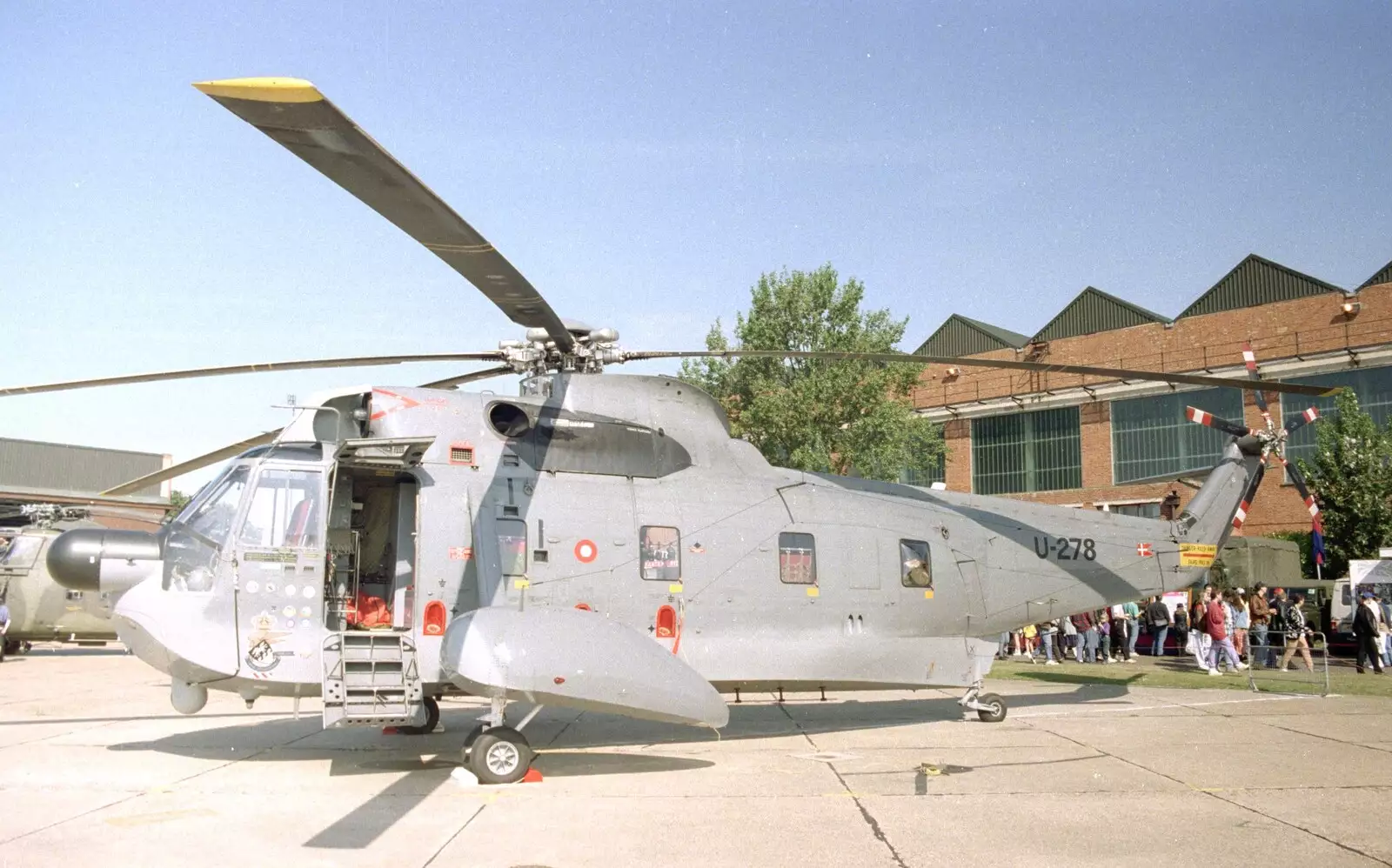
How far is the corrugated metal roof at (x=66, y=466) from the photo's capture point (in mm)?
66938

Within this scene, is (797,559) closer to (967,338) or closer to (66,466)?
(967,338)

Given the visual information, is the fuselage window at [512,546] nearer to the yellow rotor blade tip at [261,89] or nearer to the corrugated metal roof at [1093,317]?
the yellow rotor blade tip at [261,89]

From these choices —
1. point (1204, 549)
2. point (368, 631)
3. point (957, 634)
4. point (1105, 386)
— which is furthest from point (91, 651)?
point (1105, 386)

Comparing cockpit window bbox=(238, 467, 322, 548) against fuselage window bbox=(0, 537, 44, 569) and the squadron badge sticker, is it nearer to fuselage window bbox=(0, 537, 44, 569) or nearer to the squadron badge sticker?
the squadron badge sticker

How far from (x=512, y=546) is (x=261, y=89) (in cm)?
586

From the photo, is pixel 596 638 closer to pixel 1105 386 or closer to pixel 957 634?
pixel 957 634

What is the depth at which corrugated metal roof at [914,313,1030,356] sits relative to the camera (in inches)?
1980

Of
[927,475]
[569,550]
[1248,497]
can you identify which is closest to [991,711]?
[1248,497]

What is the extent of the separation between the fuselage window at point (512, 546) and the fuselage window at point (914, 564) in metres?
4.55

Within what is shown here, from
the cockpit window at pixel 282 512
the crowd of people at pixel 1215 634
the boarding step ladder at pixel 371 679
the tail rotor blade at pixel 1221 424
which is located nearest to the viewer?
the boarding step ladder at pixel 371 679

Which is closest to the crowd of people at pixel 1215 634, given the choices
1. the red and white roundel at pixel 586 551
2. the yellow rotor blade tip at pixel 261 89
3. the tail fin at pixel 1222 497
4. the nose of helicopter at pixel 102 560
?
the tail fin at pixel 1222 497

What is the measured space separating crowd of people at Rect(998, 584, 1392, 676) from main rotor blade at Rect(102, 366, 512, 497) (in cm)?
1166

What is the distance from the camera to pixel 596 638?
32.1 feet

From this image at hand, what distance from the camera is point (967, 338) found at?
5178 centimetres
